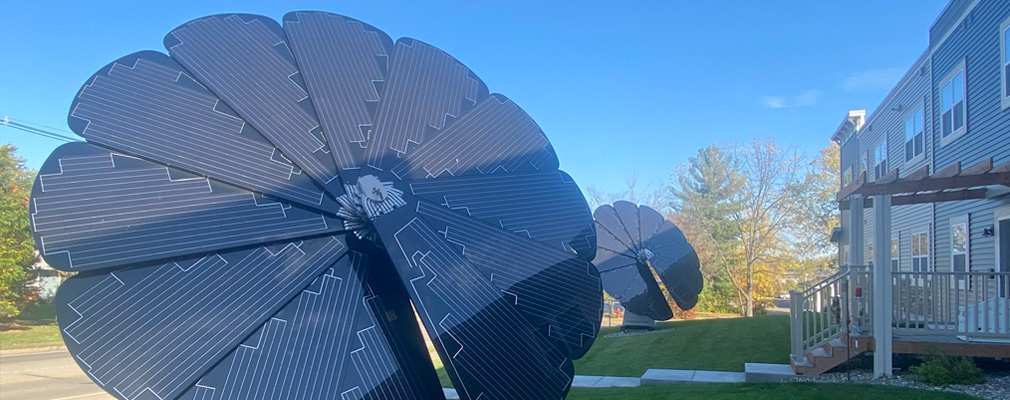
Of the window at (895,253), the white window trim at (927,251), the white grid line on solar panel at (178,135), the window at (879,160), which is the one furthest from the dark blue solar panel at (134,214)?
the window at (879,160)

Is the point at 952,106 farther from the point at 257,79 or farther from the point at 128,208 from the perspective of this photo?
the point at 128,208

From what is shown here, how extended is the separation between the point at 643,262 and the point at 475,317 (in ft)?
48.3

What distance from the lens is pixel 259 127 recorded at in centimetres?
508

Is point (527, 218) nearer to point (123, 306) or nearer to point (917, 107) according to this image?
point (123, 306)

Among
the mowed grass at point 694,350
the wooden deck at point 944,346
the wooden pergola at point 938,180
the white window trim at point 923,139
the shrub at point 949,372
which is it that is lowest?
the mowed grass at point 694,350

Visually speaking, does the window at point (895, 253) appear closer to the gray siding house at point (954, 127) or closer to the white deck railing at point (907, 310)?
the gray siding house at point (954, 127)

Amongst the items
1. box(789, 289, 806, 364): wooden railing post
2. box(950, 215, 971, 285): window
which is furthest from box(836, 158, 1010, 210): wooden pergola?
box(950, 215, 971, 285): window

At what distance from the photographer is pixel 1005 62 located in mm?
11352

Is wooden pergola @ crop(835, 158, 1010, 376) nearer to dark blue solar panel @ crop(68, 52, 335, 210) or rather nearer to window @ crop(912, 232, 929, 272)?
window @ crop(912, 232, 929, 272)

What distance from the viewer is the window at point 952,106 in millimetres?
13453

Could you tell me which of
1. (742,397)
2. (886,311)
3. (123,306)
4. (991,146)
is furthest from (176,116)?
(991,146)

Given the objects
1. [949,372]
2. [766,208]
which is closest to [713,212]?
[766,208]

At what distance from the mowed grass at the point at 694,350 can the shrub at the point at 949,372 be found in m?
2.94

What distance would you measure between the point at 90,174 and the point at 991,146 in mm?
14094
